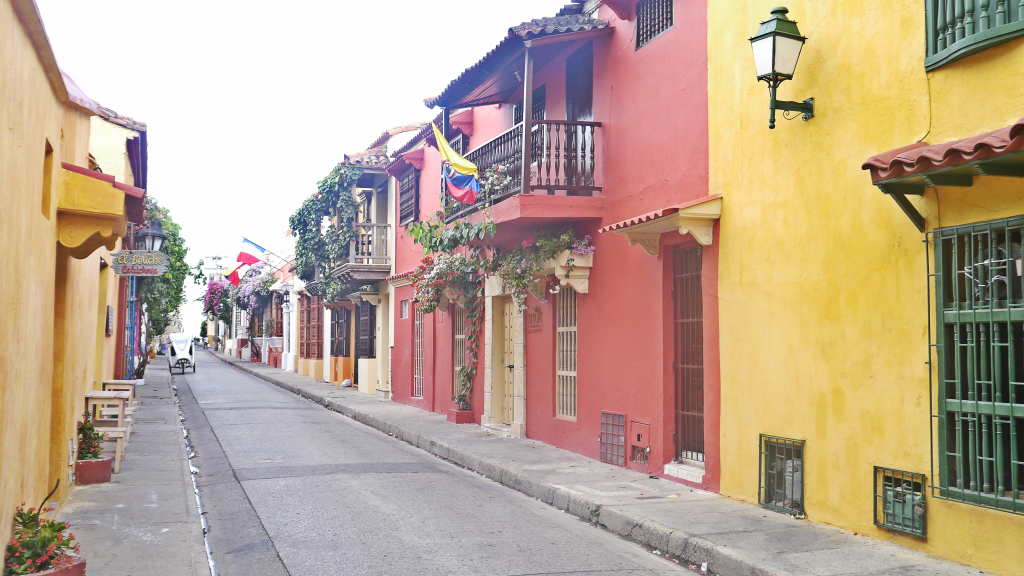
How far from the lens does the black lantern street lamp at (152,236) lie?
608 inches

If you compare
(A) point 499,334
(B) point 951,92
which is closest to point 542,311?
(A) point 499,334

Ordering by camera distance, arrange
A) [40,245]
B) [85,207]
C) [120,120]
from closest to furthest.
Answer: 1. [40,245]
2. [85,207]
3. [120,120]

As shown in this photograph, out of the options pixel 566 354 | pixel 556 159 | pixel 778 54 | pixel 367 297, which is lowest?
pixel 566 354

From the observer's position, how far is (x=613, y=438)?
Answer: 1056 centimetres

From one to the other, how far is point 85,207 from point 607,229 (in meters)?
5.48

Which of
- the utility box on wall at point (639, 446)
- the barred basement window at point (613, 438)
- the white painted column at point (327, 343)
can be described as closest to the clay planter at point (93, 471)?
the barred basement window at point (613, 438)

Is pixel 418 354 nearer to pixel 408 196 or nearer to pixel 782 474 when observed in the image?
pixel 408 196

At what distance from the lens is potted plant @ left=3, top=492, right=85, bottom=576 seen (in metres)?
4.78

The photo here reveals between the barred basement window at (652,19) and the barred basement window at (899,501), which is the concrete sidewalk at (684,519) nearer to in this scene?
the barred basement window at (899,501)

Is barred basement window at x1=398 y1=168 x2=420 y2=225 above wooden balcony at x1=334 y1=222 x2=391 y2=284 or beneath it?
above

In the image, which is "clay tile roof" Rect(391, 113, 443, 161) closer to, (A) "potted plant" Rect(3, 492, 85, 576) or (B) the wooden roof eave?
(B) the wooden roof eave

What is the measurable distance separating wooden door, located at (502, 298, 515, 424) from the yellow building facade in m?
7.17

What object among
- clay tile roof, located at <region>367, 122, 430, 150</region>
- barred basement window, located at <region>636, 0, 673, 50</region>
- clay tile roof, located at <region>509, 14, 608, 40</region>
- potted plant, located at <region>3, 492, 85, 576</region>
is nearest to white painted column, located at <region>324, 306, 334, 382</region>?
clay tile roof, located at <region>367, 122, 430, 150</region>

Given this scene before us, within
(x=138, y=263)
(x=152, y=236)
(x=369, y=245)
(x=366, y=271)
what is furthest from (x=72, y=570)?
(x=369, y=245)
